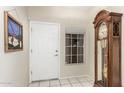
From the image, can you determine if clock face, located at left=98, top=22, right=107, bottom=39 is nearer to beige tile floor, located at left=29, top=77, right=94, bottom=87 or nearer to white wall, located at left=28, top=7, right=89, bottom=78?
beige tile floor, located at left=29, top=77, right=94, bottom=87

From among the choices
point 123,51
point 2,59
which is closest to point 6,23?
point 2,59

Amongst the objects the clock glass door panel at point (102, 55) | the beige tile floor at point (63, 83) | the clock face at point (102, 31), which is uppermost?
the clock face at point (102, 31)

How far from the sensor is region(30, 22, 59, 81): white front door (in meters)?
2.76

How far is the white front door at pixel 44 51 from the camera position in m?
2.76

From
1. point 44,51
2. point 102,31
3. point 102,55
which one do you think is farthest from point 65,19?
point 102,55

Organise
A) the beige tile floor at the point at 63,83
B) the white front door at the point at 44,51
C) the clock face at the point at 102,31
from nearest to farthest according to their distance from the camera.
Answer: the clock face at the point at 102,31 < the beige tile floor at the point at 63,83 < the white front door at the point at 44,51

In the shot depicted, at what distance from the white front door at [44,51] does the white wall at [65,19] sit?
0.39ft

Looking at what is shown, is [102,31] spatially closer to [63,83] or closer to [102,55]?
[102,55]

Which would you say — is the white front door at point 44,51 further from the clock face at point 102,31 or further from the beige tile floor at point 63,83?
the clock face at point 102,31

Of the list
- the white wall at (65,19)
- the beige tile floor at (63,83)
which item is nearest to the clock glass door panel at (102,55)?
the beige tile floor at (63,83)

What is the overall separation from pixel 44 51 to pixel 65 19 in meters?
0.91

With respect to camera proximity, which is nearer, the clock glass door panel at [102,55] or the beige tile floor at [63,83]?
the clock glass door panel at [102,55]

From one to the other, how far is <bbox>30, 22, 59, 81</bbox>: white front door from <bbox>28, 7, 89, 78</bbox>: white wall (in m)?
0.12

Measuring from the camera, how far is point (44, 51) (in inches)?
112
